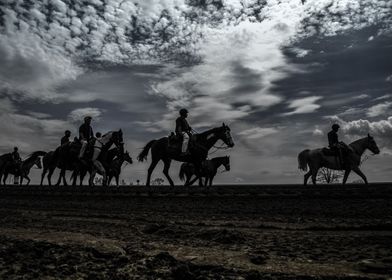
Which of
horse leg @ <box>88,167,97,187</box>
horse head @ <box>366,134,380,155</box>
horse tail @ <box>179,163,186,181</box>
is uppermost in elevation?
horse head @ <box>366,134,380,155</box>

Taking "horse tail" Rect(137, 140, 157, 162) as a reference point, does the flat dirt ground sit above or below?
below

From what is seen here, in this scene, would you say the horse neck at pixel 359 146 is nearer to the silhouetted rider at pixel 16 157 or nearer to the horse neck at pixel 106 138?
the horse neck at pixel 106 138

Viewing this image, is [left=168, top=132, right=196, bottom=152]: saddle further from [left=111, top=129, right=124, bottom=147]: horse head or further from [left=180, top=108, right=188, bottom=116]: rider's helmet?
[left=111, top=129, right=124, bottom=147]: horse head

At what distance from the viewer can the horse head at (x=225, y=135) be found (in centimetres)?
1553

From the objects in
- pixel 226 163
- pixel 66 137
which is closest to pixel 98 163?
pixel 66 137

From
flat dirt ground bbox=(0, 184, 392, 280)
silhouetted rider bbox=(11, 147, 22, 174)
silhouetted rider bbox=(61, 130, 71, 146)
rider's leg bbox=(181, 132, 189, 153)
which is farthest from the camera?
silhouetted rider bbox=(11, 147, 22, 174)

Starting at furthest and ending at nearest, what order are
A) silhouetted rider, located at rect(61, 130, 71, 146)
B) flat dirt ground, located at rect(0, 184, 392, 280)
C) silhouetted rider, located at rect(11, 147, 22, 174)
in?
silhouetted rider, located at rect(11, 147, 22, 174) < silhouetted rider, located at rect(61, 130, 71, 146) < flat dirt ground, located at rect(0, 184, 392, 280)

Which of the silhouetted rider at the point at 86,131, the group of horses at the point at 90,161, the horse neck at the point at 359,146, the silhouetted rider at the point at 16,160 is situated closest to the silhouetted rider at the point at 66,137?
the group of horses at the point at 90,161

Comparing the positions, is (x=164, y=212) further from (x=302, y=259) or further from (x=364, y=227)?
(x=302, y=259)

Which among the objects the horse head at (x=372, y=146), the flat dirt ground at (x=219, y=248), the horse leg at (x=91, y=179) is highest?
the horse head at (x=372, y=146)

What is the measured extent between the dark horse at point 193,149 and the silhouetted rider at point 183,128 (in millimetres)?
196

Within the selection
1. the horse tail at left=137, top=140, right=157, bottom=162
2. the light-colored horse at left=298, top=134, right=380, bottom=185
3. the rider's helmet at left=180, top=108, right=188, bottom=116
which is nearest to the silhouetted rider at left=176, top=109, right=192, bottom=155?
the rider's helmet at left=180, top=108, right=188, bottom=116

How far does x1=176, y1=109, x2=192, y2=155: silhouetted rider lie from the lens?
1489 cm

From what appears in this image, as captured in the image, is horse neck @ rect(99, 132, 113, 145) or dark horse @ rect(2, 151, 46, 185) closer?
horse neck @ rect(99, 132, 113, 145)
